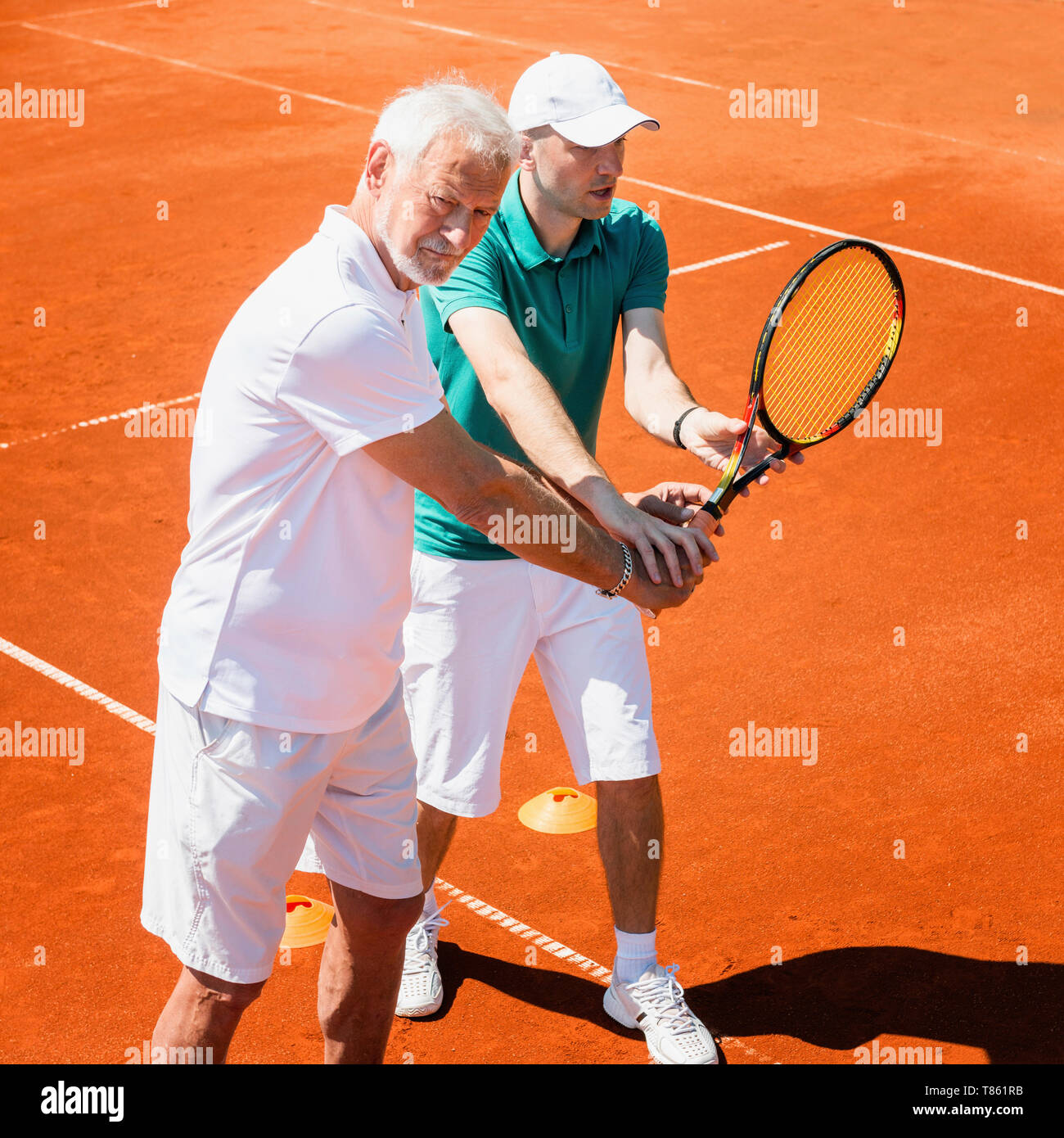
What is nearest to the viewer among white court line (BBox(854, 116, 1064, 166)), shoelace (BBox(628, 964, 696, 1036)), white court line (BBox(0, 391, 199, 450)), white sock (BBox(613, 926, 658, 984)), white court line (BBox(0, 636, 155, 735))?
shoelace (BBox(628, 964, 696, 1036))

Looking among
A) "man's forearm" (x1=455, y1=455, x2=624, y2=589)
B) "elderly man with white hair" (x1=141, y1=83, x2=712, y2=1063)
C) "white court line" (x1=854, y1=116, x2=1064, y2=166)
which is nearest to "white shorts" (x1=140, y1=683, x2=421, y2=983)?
"elderly man with white hair" (x1=141, y1=83, x2=712, y2=1063)

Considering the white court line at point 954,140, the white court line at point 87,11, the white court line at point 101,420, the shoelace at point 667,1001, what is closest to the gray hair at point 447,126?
the shoelace at point 667,1001

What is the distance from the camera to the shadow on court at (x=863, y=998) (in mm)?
4332

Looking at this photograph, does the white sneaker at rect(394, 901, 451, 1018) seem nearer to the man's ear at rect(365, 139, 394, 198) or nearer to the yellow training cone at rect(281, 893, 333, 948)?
the yellow training cone at rect(281, 893, 333, 948)

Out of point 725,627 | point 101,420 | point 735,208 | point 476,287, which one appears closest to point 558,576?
point 476,287

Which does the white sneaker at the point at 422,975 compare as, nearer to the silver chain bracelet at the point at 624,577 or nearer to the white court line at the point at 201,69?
the silver chain bracelet at the point at 624,577

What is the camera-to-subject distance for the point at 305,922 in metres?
4.88

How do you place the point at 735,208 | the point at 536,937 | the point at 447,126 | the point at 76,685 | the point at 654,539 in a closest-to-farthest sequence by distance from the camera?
1. the point at 447,126
2. the point at 654,539
3. the point at 536,937
4. the point at 76,685
5. the point at 735,208

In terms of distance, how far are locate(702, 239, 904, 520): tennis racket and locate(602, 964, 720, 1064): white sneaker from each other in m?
1.42

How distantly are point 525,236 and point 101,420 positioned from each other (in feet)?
17.7

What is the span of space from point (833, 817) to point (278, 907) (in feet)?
8.54

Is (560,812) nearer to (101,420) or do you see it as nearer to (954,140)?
(101,420)

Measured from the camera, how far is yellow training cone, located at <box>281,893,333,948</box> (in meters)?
4.81
